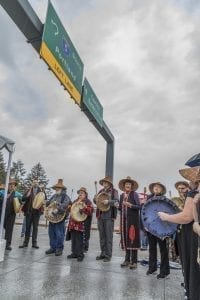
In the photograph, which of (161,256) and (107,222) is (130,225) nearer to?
(107,222)

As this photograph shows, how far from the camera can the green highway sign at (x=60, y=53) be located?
6676 mm

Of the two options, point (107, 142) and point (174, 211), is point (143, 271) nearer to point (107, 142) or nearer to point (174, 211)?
point (174, 211)

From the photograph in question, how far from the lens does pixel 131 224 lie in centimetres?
654

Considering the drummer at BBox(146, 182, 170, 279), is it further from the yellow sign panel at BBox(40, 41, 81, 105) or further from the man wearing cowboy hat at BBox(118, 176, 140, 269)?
the yellow sign panel at BBox(40, 41, 81, 105)

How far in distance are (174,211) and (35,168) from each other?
336 ft

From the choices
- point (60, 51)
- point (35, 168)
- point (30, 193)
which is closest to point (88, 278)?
point (30, 193)

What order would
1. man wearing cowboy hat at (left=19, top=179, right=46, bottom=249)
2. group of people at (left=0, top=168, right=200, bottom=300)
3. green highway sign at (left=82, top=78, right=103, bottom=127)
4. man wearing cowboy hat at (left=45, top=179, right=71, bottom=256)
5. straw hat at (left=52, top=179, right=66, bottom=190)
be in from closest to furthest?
group of people at (left=0, top=168, right=200, bottom=300) < man wearing cowboy hat at (left=45, top=179, right=71, bottom=256) < straw hat at (left=52, top=179, right=66, bottom=190) < man wearing cowboy hat at (left=19, top=179, right=46, bottom=249) < green highway sign at (left=82, top=78, right=103, bottom=127)

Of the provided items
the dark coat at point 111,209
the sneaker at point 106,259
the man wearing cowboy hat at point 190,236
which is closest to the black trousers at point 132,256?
the sneaker at point 106,259

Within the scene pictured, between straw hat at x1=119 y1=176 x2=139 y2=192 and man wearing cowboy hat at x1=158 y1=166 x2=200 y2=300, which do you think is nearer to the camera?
man wearing cowboy hat at x1=158 y1=166 x2=200 y2=300

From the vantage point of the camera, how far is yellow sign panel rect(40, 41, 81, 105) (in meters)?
6.47

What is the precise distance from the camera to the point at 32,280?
4.89 meters

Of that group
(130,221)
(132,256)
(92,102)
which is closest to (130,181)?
(130,221)

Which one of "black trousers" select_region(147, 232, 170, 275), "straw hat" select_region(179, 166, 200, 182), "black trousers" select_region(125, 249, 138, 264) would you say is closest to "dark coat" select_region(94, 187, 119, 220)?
"black trousers" select_region(125, 249, 138, 264)

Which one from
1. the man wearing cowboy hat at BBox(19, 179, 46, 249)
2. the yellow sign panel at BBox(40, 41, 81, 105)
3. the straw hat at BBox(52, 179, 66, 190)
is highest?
the yellow sign panel at BBox(40, 41, 81, 105)
